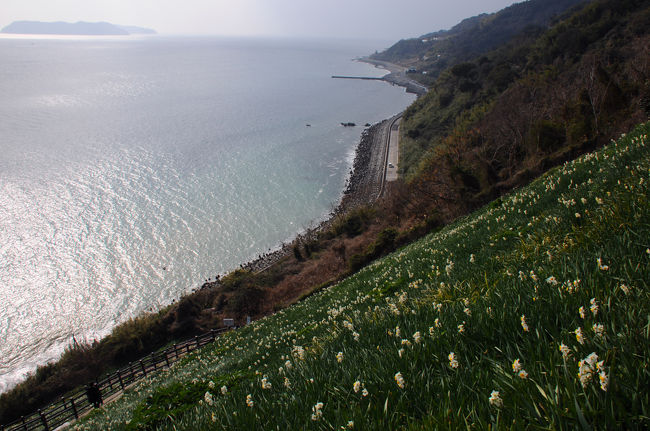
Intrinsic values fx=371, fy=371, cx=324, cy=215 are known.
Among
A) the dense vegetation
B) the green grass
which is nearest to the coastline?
the dense vegetation

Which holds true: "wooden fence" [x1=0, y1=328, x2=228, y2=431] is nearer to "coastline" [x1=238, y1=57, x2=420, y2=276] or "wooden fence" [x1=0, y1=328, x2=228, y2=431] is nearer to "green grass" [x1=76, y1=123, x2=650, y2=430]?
"green grass" [x1=76, y1=123, x2=650, y2=430]

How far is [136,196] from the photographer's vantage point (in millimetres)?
59719

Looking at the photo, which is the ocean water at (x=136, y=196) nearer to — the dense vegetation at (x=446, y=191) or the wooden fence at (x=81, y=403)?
the dense vegetation at (x=446, y=191)

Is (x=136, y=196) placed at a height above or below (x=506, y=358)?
below

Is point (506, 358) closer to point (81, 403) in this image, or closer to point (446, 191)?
point (81, 403)

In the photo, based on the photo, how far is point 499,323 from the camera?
322 centimetres

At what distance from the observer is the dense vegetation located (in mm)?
27797

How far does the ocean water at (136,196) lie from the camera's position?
40469 millimetres

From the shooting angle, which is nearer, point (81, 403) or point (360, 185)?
point (81, 403)

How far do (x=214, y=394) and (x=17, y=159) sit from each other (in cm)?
8646

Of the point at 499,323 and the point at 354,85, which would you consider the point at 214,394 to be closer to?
the point at 499,323

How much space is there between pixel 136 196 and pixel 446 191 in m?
48.8

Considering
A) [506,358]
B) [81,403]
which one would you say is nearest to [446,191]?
[81,403]

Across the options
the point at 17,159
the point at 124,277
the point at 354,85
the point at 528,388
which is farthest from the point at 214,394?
the point at 354,85
